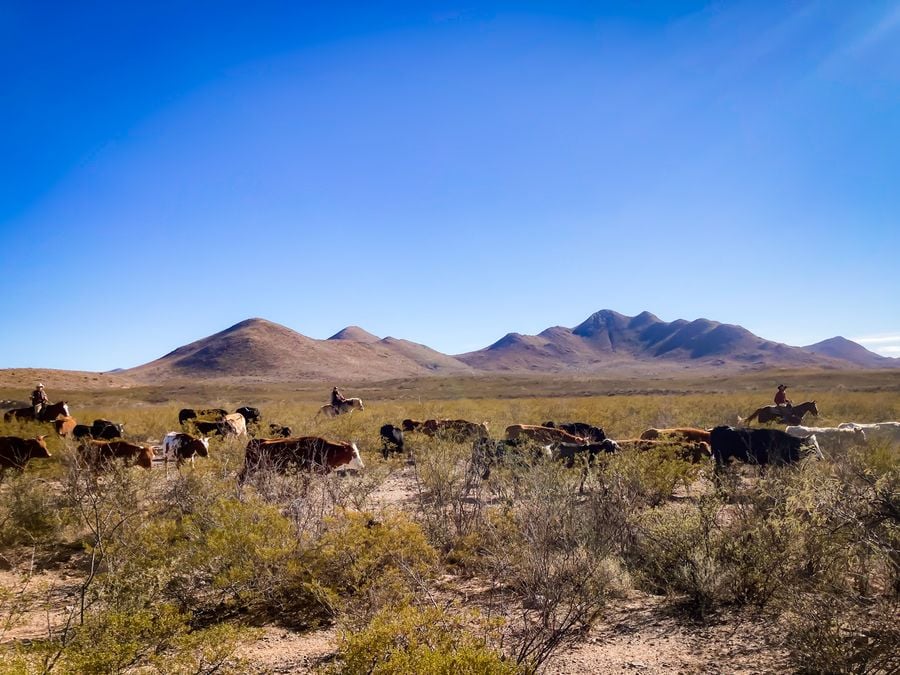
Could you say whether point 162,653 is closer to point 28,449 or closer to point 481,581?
point 481,581

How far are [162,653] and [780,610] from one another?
17.8ft

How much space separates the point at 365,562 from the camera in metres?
4.79

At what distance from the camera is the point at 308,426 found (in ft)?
60.3

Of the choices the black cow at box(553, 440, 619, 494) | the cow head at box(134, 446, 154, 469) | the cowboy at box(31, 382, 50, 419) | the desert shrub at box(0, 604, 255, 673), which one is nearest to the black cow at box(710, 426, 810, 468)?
the black cow at box(553, 440, 619, 494)

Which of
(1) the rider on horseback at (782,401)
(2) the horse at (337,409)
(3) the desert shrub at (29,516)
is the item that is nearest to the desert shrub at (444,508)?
(3) the desert shrub at (29,516)

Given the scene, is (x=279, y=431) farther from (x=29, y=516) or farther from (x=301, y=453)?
(x=29, y=516)

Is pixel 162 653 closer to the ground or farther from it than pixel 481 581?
farther from it

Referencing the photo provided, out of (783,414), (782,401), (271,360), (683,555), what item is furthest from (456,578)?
(271,360)

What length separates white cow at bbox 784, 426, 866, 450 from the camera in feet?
40.8

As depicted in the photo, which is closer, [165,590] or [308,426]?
[165,590]

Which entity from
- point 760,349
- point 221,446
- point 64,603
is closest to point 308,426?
point 221,446

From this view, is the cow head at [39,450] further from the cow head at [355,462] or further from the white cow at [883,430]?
the white cow at [883,430]

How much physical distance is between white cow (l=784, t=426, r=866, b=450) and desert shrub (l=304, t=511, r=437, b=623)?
444 inches

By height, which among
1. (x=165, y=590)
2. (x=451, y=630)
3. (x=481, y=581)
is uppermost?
(x=451, y=630)
